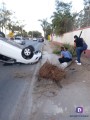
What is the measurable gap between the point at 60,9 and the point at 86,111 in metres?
47.4

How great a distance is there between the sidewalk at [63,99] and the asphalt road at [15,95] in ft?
0.71

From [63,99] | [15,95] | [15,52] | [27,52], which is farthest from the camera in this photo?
[15,52]

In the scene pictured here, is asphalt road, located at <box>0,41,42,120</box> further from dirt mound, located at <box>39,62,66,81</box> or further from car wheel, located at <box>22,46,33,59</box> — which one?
car wheel, located at <box>22,46,33,59</box>

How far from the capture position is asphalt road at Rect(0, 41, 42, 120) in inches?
269

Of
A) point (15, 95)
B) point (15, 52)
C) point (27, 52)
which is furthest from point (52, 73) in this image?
point (15, 52)

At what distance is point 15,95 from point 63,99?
1.53 m

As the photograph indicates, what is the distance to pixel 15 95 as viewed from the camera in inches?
344

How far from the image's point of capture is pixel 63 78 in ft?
37.1

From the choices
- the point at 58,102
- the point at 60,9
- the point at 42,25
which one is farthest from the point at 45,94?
the point at 42,25

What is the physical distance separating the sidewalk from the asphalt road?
0.22 m

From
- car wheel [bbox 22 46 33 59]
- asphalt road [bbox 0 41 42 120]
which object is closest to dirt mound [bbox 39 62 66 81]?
asphalt road [bbox 0 41 42 120]

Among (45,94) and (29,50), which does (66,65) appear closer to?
(29,50)

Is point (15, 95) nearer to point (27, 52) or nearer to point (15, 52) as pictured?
point (27, 52)

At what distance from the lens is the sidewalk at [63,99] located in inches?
263
